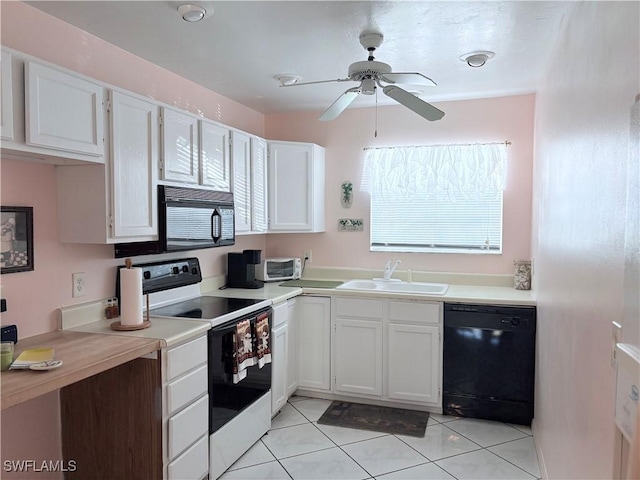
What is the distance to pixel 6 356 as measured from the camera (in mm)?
1719

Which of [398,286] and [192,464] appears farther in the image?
[398,286]

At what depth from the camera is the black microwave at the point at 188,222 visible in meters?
2.62

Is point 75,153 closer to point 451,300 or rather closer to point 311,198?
point 311,198

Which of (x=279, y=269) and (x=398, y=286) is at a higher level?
(x=279, y=269)

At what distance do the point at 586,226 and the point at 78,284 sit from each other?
2.41m

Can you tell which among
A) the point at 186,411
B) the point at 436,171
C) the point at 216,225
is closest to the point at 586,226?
the point at 186,411

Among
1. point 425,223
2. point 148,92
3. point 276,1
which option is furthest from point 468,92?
point 148,92

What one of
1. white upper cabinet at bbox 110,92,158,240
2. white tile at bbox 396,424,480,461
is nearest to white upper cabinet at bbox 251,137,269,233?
white upper cabinet at bbox 110,92,158,240

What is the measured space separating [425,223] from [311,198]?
1042 mm

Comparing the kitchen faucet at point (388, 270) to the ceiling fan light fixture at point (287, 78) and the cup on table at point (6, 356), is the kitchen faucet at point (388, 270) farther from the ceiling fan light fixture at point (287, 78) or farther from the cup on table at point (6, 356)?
the cup on table at point (6, 356)

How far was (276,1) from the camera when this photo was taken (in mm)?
2105

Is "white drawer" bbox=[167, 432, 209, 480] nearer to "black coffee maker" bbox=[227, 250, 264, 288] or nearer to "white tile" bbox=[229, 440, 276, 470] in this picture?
"white tile" bbox=[229, 440, 276, 470]

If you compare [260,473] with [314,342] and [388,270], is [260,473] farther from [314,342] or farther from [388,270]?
[388,270]

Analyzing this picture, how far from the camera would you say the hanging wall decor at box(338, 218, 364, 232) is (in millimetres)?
4238
